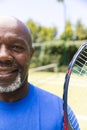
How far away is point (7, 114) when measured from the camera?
6.08ft

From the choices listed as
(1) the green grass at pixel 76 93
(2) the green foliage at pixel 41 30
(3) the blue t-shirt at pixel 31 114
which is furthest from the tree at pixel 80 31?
(3) the blue t-shirt at pixel 31 114

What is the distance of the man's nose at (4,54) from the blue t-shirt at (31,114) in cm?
27

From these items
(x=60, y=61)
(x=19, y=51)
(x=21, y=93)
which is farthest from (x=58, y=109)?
(x=60, y=61)

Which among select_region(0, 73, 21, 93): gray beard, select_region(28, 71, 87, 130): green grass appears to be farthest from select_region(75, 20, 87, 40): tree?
select_region(0, 73, 21, 93): gray beard

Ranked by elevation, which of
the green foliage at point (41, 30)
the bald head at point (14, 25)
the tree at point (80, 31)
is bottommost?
the green foliage at point (41, 30)

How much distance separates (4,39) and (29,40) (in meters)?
0.16

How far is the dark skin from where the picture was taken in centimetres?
182

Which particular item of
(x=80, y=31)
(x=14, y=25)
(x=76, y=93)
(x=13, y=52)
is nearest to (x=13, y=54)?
(x=13, y=52)

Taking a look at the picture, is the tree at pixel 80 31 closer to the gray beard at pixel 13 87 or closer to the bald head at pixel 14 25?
the bald head at pixel 14 25

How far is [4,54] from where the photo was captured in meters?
1.81

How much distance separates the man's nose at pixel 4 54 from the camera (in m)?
1.80

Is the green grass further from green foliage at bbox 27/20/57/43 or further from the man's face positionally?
green foliage at bbox 27/20/57/43

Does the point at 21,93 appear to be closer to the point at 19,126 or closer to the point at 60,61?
the point at 19,126

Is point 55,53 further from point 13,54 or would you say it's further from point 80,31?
point 13,54
